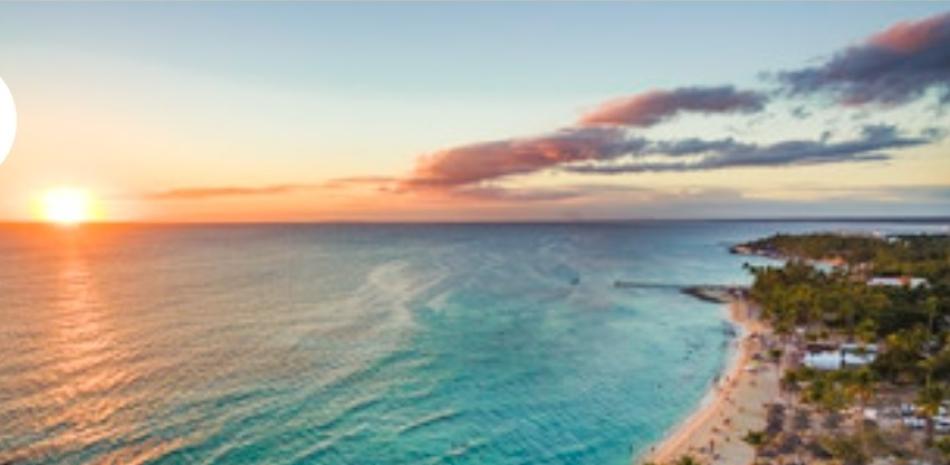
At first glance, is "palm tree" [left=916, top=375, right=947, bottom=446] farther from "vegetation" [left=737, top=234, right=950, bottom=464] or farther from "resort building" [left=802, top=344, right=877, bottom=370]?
"resort building" [left=802, top=344, right=877, bottom=370]

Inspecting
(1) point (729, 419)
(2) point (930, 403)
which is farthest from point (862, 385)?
(1) point (729, 419)

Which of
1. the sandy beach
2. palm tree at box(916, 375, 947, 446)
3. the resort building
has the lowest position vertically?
the sandy beach

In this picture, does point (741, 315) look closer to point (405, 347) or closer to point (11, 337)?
point (405, 347)

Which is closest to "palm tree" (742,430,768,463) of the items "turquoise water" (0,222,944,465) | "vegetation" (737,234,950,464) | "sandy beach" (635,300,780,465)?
"vegetation" (737,234,950,464)

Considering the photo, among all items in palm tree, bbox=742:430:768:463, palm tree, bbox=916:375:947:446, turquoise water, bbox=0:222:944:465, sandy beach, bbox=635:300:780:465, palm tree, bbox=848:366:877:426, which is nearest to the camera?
palm tree, bbox=742:430:768:463

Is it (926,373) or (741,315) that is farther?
(741,315)

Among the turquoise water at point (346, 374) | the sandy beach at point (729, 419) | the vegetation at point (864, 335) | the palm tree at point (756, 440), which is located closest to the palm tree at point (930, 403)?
the vegetation at point (864, 335)

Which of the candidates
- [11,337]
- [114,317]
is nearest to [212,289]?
[114,317]
